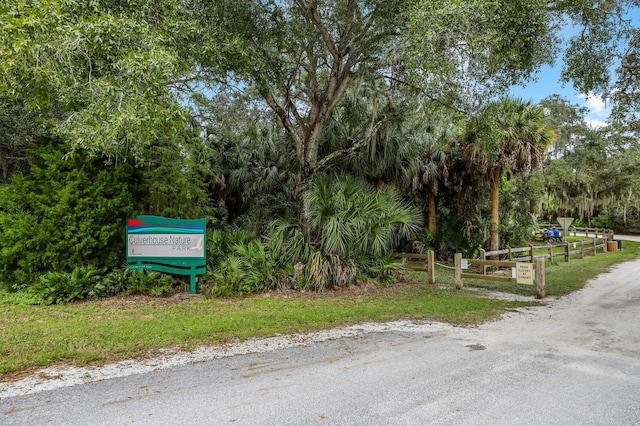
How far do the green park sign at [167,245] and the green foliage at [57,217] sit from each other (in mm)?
441

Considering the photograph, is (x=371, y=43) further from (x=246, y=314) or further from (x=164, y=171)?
(x=246, y=314)

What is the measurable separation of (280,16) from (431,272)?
755cm

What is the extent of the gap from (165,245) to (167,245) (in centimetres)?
4

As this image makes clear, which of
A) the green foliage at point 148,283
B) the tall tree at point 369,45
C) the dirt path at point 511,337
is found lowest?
the dirt path at point 511,337

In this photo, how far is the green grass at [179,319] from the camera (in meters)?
4.93

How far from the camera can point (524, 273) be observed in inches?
340

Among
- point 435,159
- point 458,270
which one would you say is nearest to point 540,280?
point 458,270

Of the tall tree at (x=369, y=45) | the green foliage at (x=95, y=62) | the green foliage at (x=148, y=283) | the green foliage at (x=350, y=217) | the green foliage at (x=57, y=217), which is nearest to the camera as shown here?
the green foliage at (x=95, y=62)

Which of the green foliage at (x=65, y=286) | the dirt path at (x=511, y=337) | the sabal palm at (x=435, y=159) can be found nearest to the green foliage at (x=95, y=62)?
the dirt path at (x=511, y=337)

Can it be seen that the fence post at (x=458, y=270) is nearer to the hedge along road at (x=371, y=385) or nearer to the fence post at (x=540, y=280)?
the fence post at (x=540, y=280)

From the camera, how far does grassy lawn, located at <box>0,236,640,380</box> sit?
4949 millimetres

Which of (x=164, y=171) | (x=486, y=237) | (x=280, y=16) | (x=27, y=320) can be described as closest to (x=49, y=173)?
(x=164, y=171)

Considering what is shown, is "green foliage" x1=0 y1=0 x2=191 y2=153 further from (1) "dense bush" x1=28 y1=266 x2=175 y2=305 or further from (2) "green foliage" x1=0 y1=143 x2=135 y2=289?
(1) "dense bush" x1=28 y1=266 x2=175 y2=305

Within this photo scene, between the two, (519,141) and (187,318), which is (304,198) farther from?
(519,141)
